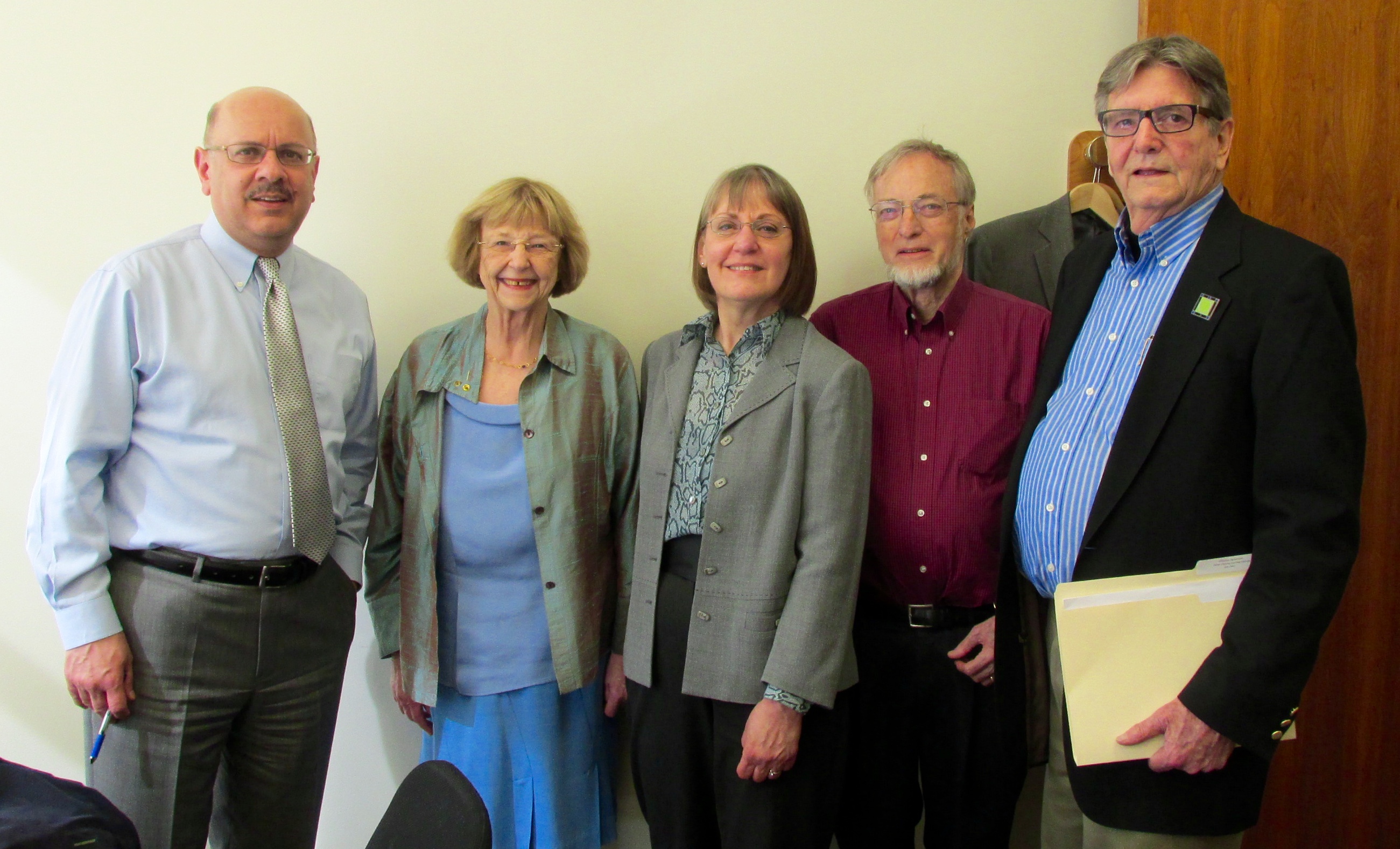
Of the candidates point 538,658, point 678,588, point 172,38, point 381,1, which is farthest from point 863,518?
point 172,38

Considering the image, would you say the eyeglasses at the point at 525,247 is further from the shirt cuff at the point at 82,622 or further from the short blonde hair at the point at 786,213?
the shirt cuff at the point at 82,622

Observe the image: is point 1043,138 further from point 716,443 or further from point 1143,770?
point 1143,770

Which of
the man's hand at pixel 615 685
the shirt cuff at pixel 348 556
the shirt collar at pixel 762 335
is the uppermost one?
the shirt collar at pixel 762 335

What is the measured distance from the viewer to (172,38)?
224cm

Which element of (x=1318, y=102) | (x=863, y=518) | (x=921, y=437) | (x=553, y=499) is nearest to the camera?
(x=863, y=518)

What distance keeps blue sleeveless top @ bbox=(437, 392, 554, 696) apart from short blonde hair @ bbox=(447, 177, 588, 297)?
13.7 inches

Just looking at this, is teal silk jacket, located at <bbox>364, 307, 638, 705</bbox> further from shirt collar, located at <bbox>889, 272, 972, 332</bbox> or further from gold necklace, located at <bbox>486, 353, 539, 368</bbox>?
shirt collar, located at <bbox>889, 272, 972, 332</bbox>

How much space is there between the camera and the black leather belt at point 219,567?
167 centimetres

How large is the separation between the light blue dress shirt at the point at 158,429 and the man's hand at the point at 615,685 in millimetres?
794

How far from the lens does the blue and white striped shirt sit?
144 centimetres

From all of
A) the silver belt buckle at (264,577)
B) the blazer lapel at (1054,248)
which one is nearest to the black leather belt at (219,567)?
the silver belt buckle at (264,577)

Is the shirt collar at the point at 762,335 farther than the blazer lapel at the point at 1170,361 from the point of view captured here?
Yes

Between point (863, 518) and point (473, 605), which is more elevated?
point (863, 518)

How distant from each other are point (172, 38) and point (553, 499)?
165 centimetres
